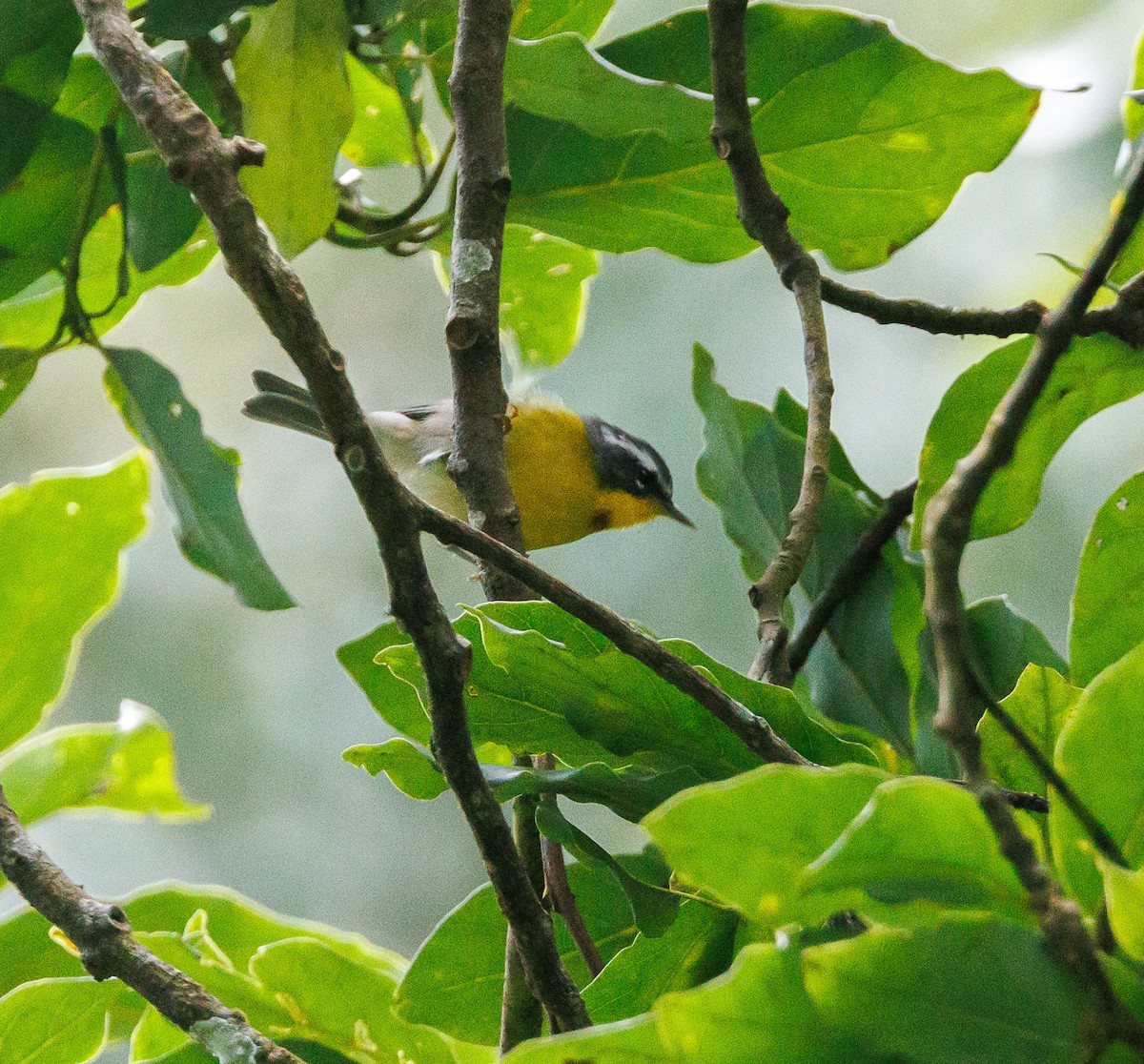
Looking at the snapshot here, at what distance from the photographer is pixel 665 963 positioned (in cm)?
64

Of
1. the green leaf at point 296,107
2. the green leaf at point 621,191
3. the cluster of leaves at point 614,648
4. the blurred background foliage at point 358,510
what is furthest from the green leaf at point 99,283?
the blurred background foliage at point 358,510

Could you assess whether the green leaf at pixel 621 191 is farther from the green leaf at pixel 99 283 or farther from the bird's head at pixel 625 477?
the bird's head at pixel 625 477

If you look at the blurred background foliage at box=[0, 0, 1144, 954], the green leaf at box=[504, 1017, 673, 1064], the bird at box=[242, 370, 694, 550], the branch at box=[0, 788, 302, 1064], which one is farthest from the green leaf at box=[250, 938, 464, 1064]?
the blurred background foliage at box=[0, 0, 1144, 954]

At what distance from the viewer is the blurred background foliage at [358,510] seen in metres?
3.71

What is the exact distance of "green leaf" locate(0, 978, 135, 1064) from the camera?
29.4 inches

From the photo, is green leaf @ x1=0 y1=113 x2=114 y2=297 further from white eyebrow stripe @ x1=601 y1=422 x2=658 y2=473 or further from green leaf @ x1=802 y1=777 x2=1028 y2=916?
white eyebrow stripe @ x1=601 y1=422 x2=658 y2=473

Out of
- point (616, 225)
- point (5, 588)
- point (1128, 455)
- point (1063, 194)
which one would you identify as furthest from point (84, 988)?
point (1063, 194)

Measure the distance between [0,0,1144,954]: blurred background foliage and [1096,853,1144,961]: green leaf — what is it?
284 cm

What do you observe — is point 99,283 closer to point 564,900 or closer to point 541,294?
point 541,294

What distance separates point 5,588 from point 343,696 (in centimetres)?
364

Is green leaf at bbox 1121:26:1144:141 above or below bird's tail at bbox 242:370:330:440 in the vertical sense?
below

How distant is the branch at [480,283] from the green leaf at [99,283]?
16.7 inches

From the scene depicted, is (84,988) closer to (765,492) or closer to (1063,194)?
(765,492)

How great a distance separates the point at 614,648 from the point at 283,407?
1933 mm
